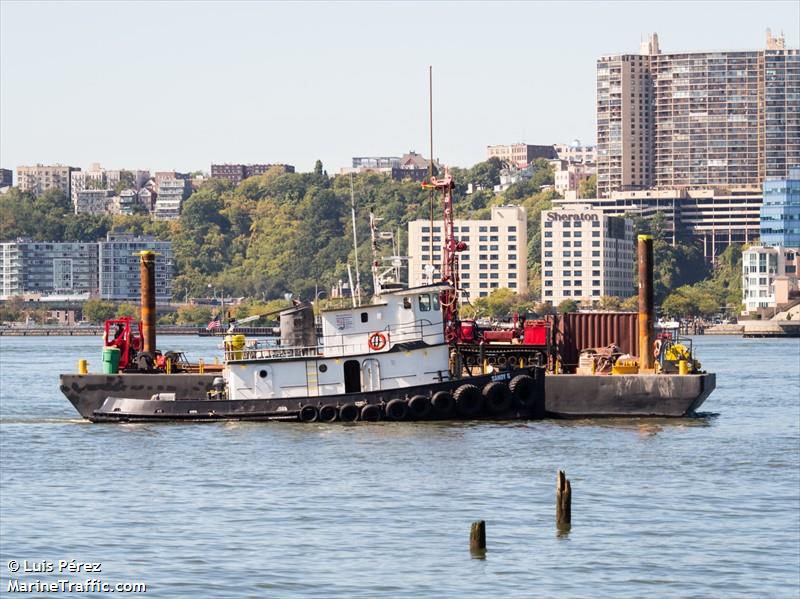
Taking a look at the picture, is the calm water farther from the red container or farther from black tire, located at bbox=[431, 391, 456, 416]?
the red container

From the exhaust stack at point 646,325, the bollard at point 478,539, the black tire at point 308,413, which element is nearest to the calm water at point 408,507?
the bollard at point 478,539

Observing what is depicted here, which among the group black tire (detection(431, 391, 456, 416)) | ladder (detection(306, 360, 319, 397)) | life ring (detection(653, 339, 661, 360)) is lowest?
black tire (detection(431, 391, 456, 416))

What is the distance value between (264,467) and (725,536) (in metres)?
15.8

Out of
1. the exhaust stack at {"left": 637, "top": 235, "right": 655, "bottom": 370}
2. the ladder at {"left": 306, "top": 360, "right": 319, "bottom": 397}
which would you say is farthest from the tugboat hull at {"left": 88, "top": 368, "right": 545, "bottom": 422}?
the exhaust stack at {"left": 637, "top": 235, "right": 655, "bottom": 370}

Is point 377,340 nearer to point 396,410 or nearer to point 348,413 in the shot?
point 396,410

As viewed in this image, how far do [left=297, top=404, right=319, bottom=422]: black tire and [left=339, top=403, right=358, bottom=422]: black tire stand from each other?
92 centimetres

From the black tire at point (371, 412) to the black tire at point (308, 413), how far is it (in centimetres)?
166

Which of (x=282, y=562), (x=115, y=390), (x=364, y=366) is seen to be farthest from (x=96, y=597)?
(x=115, y=390)

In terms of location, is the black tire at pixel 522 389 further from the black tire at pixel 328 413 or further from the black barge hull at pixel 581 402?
the black tire at pixel 328 413

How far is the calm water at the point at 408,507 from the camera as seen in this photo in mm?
36750

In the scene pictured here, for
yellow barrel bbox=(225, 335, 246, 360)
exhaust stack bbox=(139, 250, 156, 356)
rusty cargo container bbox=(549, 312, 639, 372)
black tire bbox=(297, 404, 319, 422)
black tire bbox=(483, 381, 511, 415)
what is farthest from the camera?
exhaust stack bbox=(139, 250, 156, 356)

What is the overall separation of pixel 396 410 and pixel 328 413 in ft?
7.78

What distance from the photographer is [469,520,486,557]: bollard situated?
125 feet

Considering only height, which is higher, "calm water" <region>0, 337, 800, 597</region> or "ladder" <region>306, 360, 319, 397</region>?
"ladder" <region>306, 360, 319, 397</region>
